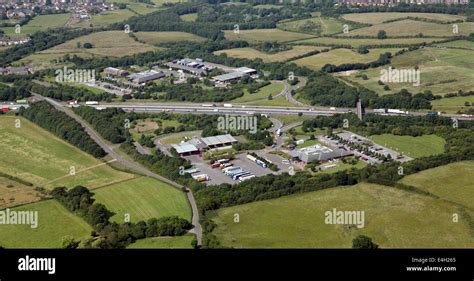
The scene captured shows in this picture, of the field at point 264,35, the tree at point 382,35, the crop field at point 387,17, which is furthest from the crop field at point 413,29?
the field at point 264,35

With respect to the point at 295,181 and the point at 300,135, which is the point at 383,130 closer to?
the point at 300,135

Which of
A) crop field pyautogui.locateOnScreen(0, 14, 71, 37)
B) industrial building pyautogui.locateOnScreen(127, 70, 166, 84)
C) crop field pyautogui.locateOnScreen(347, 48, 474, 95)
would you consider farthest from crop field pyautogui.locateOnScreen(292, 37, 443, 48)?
crop field pyautogui.locateOnScreen(0, 14, 71, 37)

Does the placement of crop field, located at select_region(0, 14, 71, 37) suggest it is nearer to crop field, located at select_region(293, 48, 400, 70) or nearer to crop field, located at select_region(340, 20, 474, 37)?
crop field, located at select_region(293, 48, 400, 70)

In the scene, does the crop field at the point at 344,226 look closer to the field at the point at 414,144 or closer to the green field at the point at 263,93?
the field at the point at 414,144

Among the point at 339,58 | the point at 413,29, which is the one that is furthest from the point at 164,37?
the point at 413,29

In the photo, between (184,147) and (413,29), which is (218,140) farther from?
(413,29)

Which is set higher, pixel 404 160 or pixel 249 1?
pixel 249 1
